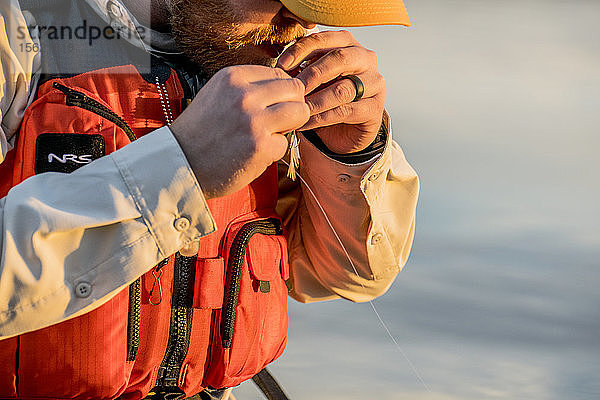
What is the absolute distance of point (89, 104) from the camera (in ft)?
5.97

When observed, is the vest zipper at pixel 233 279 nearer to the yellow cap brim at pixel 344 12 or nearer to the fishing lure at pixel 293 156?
the fishing lure at pixel 293 156

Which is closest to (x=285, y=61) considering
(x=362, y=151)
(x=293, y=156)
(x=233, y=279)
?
(x=362, y=151)

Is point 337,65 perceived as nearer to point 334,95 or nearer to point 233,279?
point 334,95

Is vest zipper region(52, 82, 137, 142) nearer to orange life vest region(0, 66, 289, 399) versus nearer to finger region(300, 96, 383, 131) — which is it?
orange life vest region(0, 66, 289, 399)

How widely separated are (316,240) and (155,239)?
104 centimetres

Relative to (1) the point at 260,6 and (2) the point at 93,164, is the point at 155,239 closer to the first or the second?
(2) the point at 93,164

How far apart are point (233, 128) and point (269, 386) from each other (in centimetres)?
142

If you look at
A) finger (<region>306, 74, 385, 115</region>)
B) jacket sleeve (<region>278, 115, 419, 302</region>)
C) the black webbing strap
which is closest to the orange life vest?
jacket sleeve (<region>278, 115, 419, 302</region>)

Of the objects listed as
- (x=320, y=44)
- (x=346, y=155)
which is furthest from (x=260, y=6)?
(x=346, y=155)

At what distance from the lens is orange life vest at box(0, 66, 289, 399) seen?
5.74 feet

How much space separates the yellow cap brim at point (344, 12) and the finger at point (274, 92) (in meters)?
0.40

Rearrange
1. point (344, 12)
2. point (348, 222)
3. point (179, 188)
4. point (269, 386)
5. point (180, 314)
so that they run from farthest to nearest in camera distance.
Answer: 1. point (269, 386)
2. point (348, 222)
3. point (180, 314)
4. point (344, 12)
5. point (179, 188)

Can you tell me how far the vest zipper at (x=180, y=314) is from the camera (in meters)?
1.96

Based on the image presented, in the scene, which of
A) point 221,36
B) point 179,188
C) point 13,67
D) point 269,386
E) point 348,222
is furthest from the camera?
point 269,386
